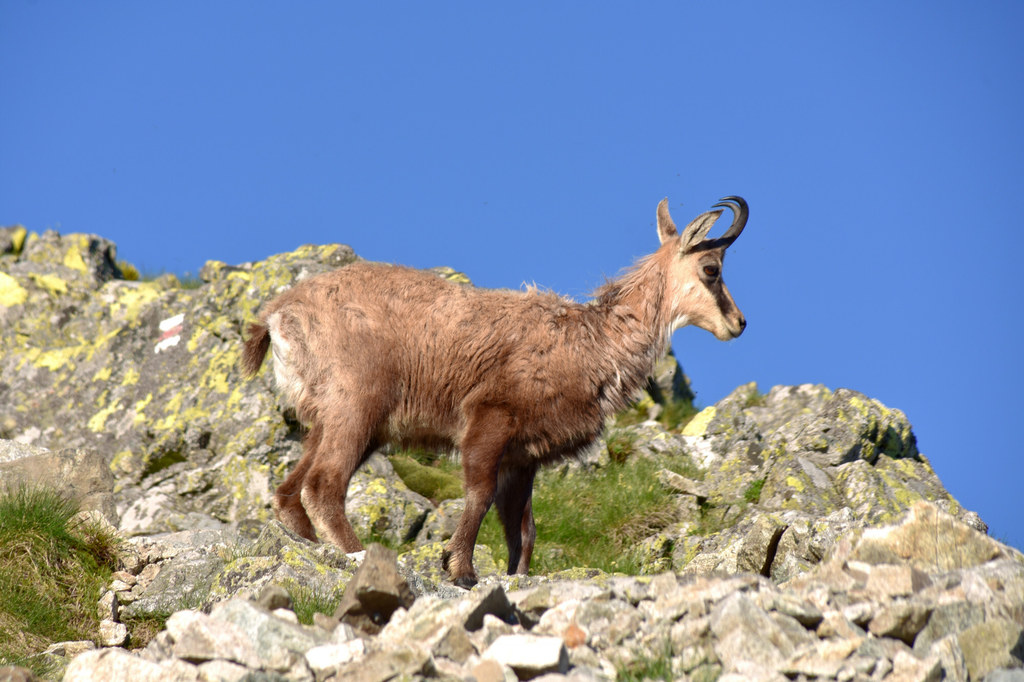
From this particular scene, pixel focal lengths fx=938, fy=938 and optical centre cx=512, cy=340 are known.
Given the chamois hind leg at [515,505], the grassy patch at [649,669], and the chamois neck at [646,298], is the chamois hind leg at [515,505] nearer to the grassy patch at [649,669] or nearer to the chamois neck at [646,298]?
the chamois neck at [646,298]

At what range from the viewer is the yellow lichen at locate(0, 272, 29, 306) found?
12.8 metres

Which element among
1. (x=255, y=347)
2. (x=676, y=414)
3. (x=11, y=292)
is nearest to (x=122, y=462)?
(x=255, y=347)

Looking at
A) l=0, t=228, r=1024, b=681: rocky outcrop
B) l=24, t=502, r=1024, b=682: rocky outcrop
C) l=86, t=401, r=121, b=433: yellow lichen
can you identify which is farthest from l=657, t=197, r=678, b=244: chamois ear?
l=86, t=401, r=121, b=433: yellow lichen

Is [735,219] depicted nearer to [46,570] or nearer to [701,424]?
[701,424]

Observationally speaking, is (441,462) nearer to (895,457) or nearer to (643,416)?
(643,416)

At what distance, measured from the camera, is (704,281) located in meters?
8.52

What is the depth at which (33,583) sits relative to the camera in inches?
246

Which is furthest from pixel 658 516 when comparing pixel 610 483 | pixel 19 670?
pixel 19 670

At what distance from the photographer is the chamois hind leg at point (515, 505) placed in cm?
782

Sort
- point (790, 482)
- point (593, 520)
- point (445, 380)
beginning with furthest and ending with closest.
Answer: point (593, 520) → point (790, 482) → point (445, 380)

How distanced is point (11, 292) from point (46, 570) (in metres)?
7.92

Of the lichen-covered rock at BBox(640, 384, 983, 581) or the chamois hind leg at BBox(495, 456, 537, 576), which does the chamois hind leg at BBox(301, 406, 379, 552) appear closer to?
the chamois hind leg at BBox(495, 456, 537, 576)

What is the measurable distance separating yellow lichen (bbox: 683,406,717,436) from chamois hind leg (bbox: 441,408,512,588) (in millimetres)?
5153

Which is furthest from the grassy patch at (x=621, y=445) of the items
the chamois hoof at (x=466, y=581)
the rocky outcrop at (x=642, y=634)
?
the rocky outcrop at (x=642, y=634)
